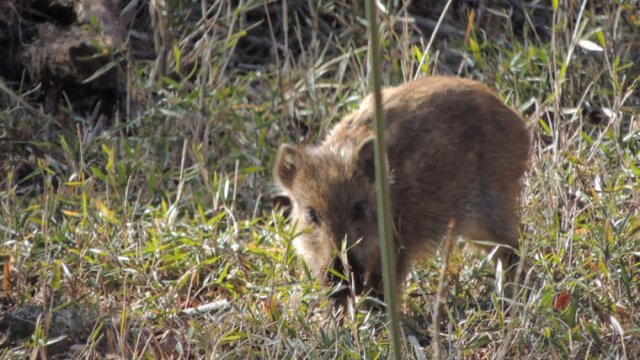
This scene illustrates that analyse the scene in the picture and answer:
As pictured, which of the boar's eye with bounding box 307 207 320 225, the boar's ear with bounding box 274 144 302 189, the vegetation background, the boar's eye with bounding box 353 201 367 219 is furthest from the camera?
the boar's ear with bounding box 274 144 302 189

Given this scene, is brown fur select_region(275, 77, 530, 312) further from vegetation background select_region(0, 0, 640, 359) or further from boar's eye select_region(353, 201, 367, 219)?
vegetation background select_region(0, 0, 640, 359)

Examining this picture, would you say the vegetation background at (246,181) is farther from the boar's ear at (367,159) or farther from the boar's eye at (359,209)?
the boar's ear at (367,159)

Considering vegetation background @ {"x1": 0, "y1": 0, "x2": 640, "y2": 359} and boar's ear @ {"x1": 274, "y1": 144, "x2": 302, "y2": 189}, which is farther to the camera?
boar's ear @ {"x1": 274, "y1": 144, "x2": 302, "y2": 189}

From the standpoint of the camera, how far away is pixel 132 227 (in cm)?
567

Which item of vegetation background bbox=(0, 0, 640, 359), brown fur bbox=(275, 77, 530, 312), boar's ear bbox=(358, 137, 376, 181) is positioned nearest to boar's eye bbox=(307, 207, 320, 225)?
brown fur bbox=(275, 77, 530, 312)

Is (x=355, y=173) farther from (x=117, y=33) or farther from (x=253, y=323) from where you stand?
(x=117, y=33)

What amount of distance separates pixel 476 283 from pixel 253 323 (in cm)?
115

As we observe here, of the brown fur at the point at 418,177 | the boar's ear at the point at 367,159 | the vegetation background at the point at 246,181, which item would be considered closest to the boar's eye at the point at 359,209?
the brown fur at the point at 418,177

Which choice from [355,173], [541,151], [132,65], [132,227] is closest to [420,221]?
[355,173]

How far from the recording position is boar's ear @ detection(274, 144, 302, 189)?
556 cm

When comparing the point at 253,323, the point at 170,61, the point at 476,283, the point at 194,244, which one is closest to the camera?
the point at 253,323

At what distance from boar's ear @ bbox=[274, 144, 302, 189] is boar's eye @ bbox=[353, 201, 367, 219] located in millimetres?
419

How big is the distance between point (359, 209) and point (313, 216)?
0.27 m

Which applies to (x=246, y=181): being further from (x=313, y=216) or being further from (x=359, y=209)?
(x=359, y=209)
